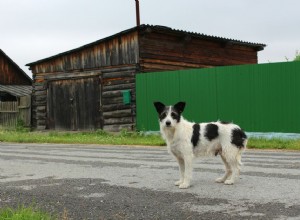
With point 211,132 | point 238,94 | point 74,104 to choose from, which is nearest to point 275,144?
point 238,94

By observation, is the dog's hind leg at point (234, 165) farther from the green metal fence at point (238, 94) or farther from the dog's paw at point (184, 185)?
the green metal fence at point (238, 94)

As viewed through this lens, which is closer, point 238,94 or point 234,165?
point 234,165

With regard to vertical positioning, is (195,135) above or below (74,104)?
below

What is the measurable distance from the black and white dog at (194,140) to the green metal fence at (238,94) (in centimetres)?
978

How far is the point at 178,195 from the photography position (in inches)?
265

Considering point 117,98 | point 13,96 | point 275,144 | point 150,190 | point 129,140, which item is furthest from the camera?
point 13,96

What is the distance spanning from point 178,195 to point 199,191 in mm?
426

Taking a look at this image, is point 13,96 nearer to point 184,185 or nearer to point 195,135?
point 195,135

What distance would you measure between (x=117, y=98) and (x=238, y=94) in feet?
22.6

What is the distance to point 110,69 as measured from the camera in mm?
23859

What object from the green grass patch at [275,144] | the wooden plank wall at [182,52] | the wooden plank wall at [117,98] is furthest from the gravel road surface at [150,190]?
the wooden plank wall at [182,52]

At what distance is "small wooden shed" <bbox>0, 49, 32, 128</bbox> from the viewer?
94.2ft

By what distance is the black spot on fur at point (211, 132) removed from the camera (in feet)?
25.3

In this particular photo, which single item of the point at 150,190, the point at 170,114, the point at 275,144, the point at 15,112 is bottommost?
the point at 150,190
